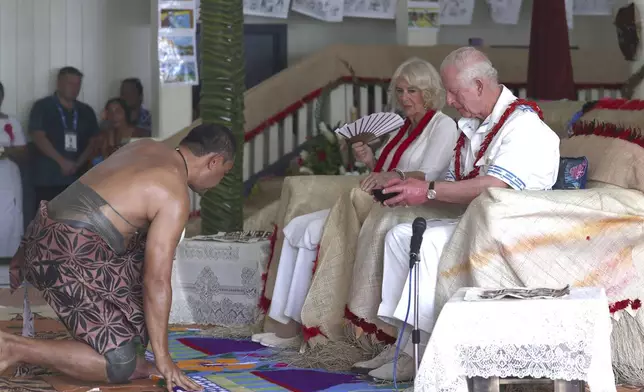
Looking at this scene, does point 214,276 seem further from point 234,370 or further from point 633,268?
point 633,268

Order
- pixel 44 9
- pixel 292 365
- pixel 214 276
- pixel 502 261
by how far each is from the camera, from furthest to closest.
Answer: pixel 44 9 → pixel 214 276 → pixel 292 365 → pixel 502 261

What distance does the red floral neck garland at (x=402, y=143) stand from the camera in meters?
7.09

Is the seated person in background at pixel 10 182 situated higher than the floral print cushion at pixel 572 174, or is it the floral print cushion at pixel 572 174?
the floral print cushion at pixel 572 174

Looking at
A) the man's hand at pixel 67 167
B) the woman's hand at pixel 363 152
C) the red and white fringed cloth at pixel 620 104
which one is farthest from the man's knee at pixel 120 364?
the man's hand at pixel 67 167

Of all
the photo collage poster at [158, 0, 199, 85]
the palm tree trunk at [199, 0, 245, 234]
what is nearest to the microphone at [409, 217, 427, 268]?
the palm tree trunk at [199, 0, 245, 234]

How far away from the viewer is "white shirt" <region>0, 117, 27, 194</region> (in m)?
12.1

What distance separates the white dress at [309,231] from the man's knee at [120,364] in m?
1.37

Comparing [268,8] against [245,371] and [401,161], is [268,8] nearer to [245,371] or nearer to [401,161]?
[401,161]

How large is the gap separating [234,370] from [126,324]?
748 mm

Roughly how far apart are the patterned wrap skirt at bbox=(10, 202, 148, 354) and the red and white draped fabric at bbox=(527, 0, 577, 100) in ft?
15.3

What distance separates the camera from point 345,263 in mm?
6707

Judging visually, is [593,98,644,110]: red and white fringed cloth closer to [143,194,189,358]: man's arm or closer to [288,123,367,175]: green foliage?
[143,194,189,358]: man's arm

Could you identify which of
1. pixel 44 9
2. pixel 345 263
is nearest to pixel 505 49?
pixel 44 9

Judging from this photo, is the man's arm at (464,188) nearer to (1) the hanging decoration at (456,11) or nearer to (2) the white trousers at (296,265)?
(2) the white trousers at (296,265)
